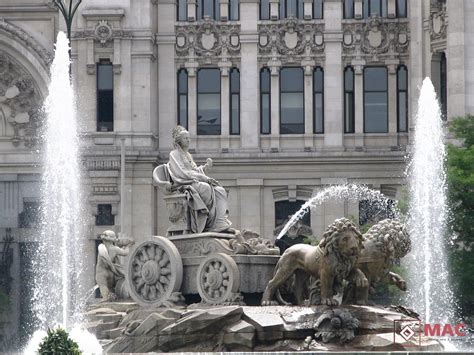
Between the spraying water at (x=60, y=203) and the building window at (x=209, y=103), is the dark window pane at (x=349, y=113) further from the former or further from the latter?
the spraying water at (x=60, y=203)

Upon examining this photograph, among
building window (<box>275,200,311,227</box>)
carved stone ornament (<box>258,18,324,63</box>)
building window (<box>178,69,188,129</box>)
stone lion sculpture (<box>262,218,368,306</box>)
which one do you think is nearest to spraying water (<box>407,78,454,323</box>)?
building window (<box>275,200,311,227</box>)

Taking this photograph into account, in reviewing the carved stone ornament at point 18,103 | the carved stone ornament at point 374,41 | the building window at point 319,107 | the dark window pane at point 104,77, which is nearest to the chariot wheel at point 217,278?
the dark window pane at point 104,77

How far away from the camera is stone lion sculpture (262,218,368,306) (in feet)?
109

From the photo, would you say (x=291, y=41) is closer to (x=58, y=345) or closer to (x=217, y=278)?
(x=217, y=278)

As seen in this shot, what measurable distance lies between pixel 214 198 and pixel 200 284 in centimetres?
195

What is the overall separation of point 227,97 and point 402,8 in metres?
7.76

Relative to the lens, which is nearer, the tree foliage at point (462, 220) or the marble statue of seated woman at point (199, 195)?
the marble statue of seated woman at point (199, 195)

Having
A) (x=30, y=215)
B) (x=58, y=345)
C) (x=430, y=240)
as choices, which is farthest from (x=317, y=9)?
(x=58, y=345)

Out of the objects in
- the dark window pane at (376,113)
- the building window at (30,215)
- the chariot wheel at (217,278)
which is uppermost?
the dark window pane at (376,113)

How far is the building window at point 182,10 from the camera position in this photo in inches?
3120

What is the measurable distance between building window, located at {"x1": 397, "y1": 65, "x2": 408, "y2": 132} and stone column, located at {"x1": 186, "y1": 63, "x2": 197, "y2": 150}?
26.4 feet

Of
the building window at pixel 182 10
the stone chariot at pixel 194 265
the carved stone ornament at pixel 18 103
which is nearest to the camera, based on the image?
the stone chariot at pixel 194 265

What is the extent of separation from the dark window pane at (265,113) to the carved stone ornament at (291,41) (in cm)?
164

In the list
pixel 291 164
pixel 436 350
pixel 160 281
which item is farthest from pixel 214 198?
pixel 291 164
